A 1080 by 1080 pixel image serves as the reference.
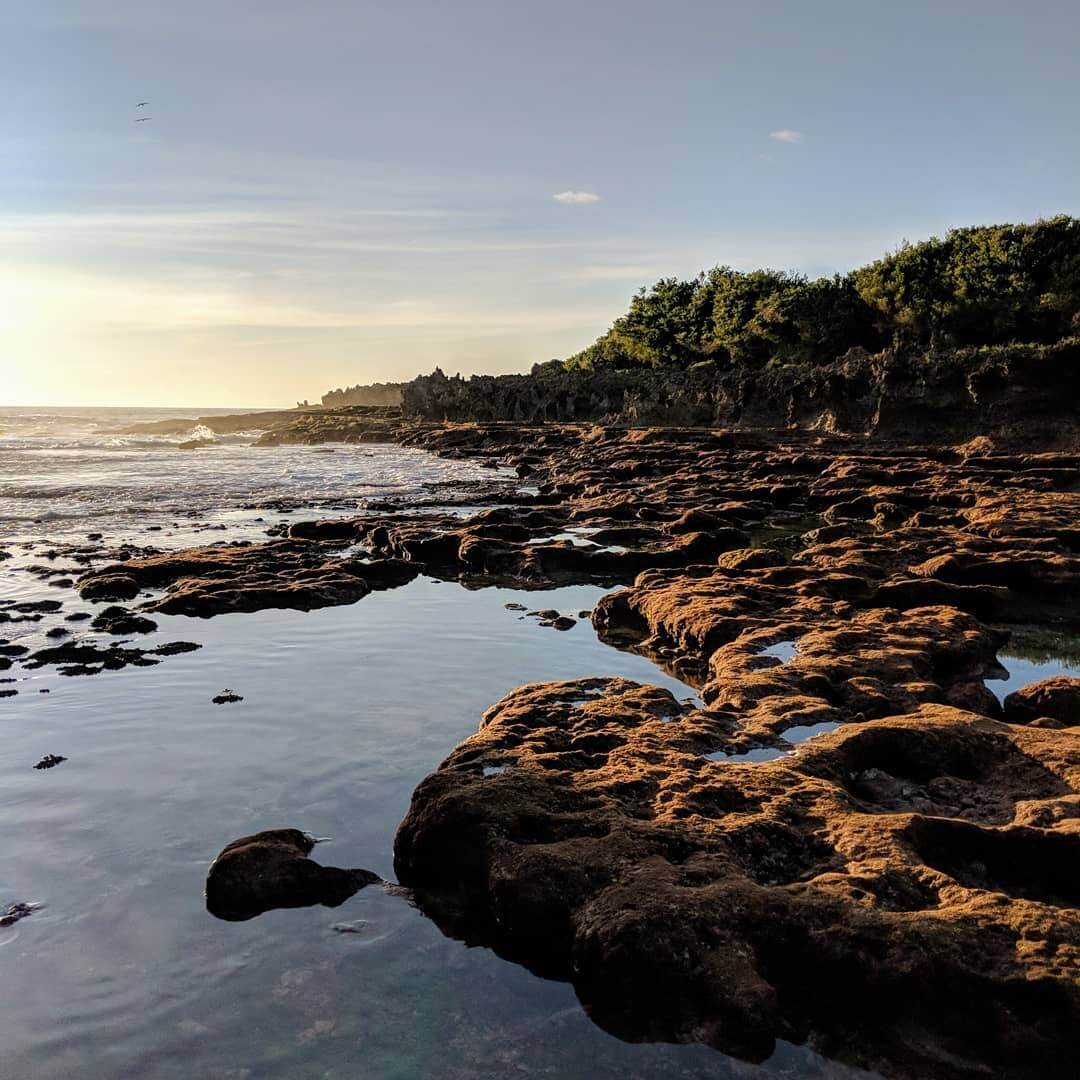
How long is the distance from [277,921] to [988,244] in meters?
57.5

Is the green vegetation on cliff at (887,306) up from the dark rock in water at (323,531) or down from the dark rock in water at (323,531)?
up

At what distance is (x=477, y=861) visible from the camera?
5.27m

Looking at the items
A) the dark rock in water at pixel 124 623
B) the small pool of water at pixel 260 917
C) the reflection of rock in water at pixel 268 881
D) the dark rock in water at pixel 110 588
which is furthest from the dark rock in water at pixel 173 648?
the reflection of rock in water at pixel 268 881

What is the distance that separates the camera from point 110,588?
13836mm

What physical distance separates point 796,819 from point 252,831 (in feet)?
12.1

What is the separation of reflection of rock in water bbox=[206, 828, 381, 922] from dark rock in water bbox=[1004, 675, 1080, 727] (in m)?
5.75

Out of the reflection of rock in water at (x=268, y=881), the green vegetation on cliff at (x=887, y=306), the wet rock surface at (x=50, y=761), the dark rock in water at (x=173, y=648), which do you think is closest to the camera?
the reflection of rock in water at (x=268, y=881)

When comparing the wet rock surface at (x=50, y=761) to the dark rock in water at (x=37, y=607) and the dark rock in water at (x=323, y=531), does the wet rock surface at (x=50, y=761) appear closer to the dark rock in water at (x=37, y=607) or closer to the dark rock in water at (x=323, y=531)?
the dark rock in water at (x=37, y=607)

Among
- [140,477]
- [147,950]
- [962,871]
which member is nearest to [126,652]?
[147,950]

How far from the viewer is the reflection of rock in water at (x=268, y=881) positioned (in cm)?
516

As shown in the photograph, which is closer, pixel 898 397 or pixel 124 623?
pixel 124 623

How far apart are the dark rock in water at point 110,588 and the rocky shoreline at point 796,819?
0.06 meters

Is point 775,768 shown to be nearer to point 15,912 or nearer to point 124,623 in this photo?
point 15,912

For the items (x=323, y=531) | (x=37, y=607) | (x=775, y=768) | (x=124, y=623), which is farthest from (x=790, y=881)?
(x=323, y=531)
